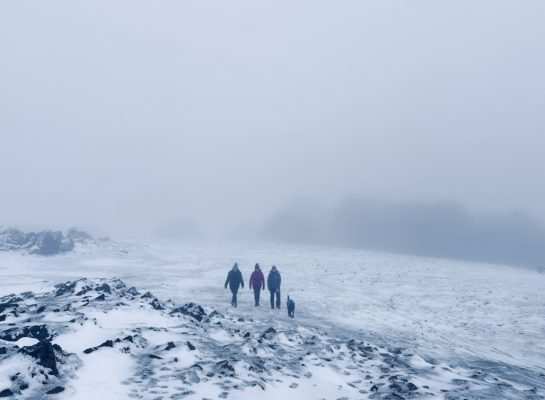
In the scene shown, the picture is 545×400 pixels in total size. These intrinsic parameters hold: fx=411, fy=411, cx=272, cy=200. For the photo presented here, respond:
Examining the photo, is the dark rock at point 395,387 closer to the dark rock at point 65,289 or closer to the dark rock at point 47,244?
the dark rock at point 65,289

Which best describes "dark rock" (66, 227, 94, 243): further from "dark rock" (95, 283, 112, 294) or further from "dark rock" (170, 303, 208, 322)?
"dark rock" (170, 303, 208, 322)

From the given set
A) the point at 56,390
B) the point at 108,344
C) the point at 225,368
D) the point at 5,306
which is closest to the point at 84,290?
the point at 5,306

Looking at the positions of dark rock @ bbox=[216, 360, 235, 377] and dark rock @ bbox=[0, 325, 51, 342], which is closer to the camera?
dark rock @ bbox=[216, 360, 235, 377]

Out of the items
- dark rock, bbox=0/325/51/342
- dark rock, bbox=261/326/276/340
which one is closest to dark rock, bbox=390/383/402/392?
dark rock, bbox=261/326/276/340

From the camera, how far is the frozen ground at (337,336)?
936cm

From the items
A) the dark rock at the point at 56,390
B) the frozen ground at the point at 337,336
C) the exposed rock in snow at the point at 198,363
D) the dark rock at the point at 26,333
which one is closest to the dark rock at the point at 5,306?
the exposed rock in snow at the point at 198,363

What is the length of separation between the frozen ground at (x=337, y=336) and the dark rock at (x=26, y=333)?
0.37 m

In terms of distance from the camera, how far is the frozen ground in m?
9.36

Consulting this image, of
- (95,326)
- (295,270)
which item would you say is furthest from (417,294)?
(95,326)

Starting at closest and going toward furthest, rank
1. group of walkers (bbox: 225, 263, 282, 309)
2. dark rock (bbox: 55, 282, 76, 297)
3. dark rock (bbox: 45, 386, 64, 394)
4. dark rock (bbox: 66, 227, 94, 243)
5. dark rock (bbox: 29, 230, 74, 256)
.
→ dark rock (bbox: 45, 386, 64, 394) < dark rock (bbox: 55, 282, 76, 297) < group of walkers (bbox: 225, 263, 282, 309) < dark rock (bbox: 29, 230, 74, 256) < dark rock (bbox: 66, 227, 94, 243)

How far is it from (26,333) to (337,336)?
33.3 ft

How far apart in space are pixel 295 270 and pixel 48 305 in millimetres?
24465

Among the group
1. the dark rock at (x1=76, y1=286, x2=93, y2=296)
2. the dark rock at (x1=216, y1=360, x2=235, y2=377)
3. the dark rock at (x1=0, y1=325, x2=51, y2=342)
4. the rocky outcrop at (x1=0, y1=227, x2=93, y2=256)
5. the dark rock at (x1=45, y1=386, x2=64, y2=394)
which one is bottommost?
the dark rock at (x1=216, y1=360, x2=235, y2=377)

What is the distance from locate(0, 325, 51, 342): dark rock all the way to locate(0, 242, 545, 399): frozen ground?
367mm
